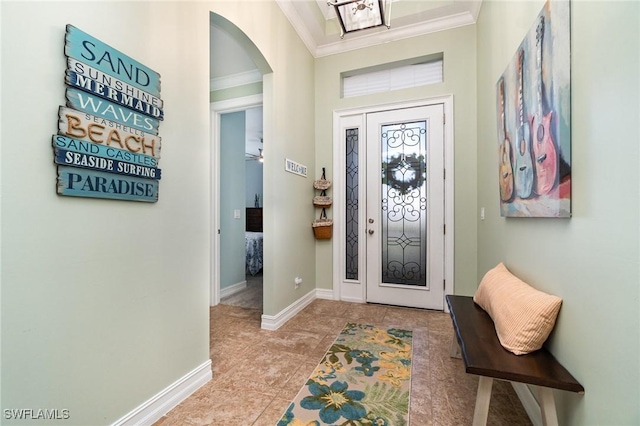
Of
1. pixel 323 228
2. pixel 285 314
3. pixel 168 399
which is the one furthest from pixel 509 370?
pixel 323 228

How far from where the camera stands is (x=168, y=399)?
156 centimetres

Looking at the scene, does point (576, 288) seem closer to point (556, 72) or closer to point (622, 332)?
point (622, 332)

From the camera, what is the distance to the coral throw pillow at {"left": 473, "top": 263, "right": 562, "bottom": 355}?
122 cm

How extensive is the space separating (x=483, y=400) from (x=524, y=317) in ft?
1.35

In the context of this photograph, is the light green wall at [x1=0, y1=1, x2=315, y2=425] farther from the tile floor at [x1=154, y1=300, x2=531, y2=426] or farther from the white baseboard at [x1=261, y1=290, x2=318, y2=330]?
the white baseboard at [x1=261, y1=290, x2=318, y2=330]

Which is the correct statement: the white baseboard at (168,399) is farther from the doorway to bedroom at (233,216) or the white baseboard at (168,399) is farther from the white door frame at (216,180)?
the white door frame at (216,180)

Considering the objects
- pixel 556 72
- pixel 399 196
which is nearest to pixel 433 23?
pixel 399 196

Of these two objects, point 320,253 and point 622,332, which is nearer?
point 622,332

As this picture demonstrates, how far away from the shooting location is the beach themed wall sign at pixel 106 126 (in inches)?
43.3

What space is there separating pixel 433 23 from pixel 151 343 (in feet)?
13.1

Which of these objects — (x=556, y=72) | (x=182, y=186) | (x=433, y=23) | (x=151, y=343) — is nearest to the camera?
Answer: (x=556, y=72)

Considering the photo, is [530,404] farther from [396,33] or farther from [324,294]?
[396,33]

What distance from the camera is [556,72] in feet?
3.93

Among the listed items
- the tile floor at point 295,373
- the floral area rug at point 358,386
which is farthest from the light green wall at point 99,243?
the floral area rug at point 358,386
